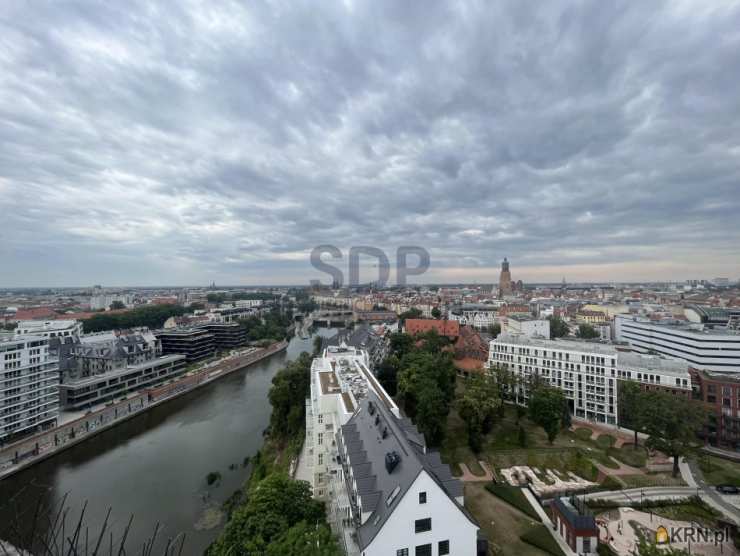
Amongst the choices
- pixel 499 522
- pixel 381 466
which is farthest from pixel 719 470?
pixel 381 466

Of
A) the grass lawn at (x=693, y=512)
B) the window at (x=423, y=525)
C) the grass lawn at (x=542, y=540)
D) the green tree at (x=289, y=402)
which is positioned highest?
the window at (x=423, y=525)

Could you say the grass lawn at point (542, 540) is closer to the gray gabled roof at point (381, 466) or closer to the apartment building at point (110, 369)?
the gray gabled roof at point (381, 466)

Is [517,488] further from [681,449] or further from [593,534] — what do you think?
[681,449]

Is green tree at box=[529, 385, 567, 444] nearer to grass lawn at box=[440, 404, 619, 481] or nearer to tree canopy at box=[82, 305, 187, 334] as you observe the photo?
grass lawn at box=[440, 404, 619, 481]

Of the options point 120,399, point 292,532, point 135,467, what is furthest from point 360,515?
point 120,399

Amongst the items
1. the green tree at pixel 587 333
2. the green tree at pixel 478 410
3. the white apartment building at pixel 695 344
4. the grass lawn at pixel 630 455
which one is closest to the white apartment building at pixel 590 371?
the grass lawn at pixel 630 455

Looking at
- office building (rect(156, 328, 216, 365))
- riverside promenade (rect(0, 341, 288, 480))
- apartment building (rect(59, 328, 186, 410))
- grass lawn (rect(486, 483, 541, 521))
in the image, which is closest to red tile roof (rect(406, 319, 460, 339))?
riverside promenade (rect(0, 341, 288, 480))
